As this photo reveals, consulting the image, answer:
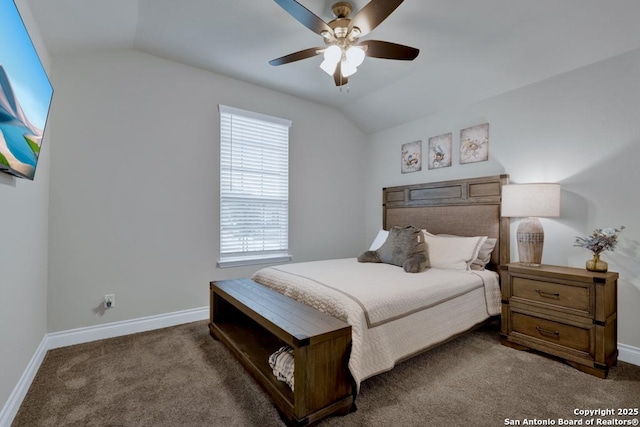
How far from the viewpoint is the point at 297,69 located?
319cm

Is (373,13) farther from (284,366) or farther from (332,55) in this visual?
(284,366)

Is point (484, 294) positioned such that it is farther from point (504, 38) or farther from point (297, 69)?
point (297, 69)

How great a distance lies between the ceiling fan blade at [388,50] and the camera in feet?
6.74

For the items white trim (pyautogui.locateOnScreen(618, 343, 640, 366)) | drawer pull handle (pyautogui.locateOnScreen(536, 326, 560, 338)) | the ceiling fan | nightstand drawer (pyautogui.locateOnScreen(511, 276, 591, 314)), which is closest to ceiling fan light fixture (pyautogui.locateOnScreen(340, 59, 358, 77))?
the ceiling fan

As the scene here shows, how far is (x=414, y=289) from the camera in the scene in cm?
216

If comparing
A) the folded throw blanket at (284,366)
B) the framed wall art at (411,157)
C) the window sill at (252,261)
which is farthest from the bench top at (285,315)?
the framed wall art at (411,157)

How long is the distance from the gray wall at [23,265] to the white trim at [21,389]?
4 cm

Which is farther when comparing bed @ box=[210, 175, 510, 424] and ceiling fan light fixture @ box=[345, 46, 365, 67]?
ceiling fan light fixture @ box=[345, 46, 365, 67]

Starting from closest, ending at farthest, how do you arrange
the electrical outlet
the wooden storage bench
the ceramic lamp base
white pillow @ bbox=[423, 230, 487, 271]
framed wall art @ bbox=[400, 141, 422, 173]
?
the wooden storage bench < the ceramic lamp base < the electrical outlet < white pillow @ bbox=[423, 230, 487, 271] < framed wall art @ bbox=[400, 141, 422, 173]

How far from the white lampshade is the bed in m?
0.50

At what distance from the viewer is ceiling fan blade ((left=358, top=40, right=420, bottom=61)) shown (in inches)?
80.9

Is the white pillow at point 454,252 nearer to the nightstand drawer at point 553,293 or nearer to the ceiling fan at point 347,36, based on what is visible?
the nightstand drawer at point 553,293

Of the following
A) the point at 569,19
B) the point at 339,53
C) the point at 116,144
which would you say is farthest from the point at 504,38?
the point at 116,144

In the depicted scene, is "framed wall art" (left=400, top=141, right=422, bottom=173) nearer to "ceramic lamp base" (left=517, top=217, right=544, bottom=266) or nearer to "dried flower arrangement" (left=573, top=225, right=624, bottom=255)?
"ceramic lamp base" (left=517, top=217, right=544, bottom=266)
